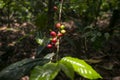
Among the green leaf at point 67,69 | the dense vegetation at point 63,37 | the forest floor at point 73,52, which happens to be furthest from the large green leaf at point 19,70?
the forest floor at point 73,52

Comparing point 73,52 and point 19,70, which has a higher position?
point 19,70

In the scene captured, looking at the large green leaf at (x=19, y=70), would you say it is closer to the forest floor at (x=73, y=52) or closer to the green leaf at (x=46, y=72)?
the green leaf at (x=46, y=72)

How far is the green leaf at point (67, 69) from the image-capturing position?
0.95 meters

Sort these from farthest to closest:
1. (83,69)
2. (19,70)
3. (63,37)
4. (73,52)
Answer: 1. (73,52)
2. (63,37)
3. (19,70)
4. (83,69)

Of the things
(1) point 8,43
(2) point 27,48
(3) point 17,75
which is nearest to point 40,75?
(3) point 17,75

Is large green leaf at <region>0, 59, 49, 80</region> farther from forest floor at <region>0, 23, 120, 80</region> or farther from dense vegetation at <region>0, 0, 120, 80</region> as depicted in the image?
forest floor at <region>0, 23, 120, 80</region>

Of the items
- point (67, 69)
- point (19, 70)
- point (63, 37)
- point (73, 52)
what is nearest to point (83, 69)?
point (67, 69)

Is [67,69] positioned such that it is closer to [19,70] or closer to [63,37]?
[19,70]

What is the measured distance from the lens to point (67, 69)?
37.9 inches

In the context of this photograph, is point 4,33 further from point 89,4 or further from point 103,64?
point 103,64

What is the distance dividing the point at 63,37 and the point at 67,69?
37.8 inches

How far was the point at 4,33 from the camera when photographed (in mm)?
4438

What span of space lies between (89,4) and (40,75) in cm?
258

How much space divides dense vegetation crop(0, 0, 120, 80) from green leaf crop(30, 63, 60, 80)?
76mm
